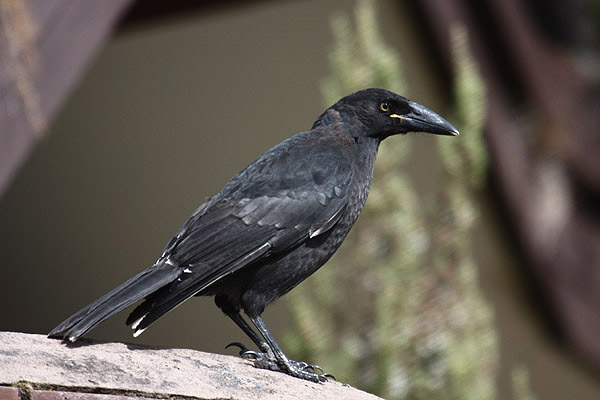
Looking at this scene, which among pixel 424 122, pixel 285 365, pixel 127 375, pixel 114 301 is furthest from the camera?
pixel 424 122

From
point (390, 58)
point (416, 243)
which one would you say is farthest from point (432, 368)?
point (390, 58)

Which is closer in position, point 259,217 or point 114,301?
point 114,301

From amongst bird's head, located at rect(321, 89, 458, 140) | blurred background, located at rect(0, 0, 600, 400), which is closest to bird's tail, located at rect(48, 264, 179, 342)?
bird's head, located at rect(321, 89, 458, 140)

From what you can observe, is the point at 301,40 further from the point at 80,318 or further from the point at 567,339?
the point at 80,318

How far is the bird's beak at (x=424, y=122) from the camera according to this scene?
3346 millimetres

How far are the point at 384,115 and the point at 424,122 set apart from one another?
0.49ft

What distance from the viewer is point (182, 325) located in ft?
18.5

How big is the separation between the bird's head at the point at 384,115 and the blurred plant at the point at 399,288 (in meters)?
1.15

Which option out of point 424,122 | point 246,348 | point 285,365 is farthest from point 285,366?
point 424,122

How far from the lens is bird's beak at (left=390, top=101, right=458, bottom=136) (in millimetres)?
3346

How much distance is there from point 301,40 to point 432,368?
214cm

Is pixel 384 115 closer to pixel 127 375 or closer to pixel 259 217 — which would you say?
pixel 259 217

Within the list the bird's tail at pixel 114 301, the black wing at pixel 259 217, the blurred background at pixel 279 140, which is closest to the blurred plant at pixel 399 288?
the blurred background at pixel 279 140

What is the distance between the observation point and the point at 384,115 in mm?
3430
